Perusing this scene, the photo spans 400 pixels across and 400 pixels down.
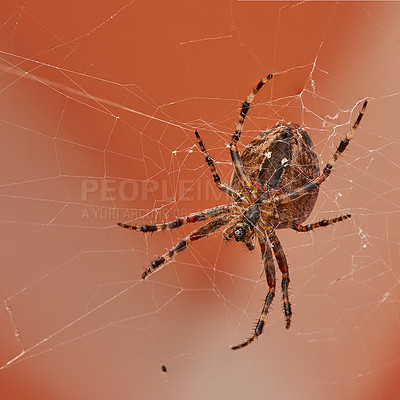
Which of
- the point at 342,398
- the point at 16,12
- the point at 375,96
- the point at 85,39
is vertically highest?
the point at 16,12

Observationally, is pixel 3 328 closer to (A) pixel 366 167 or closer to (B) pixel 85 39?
(B) pixel 85 39

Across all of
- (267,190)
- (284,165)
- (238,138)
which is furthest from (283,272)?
(238,138)

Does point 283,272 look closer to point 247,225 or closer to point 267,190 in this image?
point 247,225

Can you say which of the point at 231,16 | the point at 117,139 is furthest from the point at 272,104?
the point at 117,139

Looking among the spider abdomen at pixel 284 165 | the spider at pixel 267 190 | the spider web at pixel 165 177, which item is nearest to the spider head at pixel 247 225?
the spider at pixel 267 190

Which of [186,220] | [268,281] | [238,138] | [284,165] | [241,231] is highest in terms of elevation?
[238,138]

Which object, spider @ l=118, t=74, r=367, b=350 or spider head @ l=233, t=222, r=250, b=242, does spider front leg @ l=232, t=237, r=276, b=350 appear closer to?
spider @ l=118, t=74, r=367, b=350
